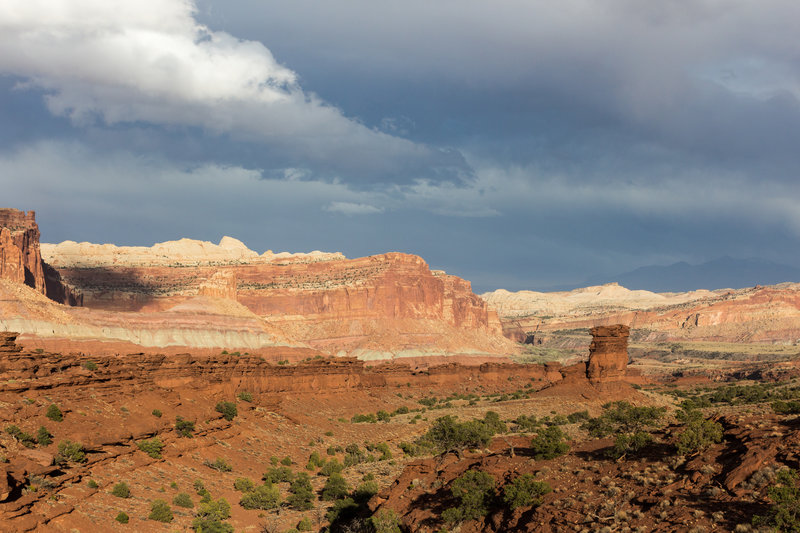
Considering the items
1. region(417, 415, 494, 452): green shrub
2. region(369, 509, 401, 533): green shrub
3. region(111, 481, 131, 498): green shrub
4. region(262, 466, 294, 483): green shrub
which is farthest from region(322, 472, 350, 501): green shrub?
region(369, 509, 401, 533): green shrub

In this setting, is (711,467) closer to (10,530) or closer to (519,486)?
(519,486)

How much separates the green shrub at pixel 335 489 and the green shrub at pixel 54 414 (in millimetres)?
13273

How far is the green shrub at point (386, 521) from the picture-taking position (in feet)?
77.9

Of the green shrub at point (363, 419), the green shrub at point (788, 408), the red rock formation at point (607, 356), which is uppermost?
the red rock formation at point (607, 356)

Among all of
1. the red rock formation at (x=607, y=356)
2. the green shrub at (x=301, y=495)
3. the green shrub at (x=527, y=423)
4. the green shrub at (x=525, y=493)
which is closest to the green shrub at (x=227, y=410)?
the green shrub at (x=301, y=495)

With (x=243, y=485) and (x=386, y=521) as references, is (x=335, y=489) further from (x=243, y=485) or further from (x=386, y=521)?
(x=386, y=521)

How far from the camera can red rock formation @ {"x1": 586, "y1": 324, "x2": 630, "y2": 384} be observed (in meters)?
67.5

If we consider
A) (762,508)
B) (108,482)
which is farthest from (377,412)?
(762,508)

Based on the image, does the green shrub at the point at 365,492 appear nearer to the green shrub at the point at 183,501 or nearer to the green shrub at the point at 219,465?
the green shrub at the point at 183,501

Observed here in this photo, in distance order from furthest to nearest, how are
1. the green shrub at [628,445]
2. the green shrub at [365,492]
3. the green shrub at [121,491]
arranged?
the green shrub at [365,492]
the green shrub at [121,491]
the green shrub at [628,445]

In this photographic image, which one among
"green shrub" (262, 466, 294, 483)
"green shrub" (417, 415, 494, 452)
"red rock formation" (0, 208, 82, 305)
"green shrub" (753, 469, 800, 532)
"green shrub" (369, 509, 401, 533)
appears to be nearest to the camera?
"green shrub" (753, 469, 800, 532)

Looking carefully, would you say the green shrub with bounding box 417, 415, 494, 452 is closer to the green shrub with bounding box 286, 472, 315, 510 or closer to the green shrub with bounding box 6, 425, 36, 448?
the green shrub with bounding box 286, 472, 315, 510

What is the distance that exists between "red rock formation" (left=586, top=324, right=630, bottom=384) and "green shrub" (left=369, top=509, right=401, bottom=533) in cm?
4574

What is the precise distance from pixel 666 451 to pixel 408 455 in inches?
997
